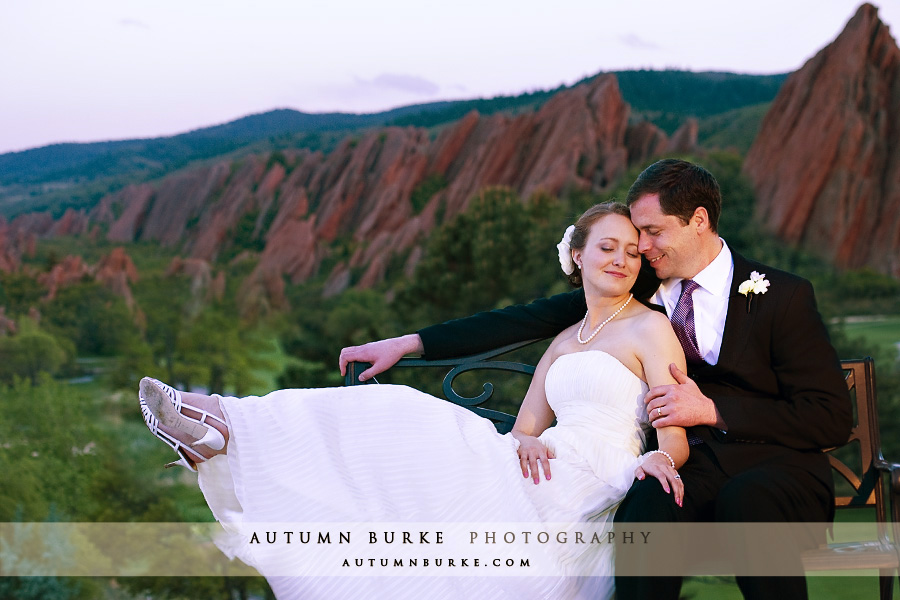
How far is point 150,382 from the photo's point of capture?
96.4 inches

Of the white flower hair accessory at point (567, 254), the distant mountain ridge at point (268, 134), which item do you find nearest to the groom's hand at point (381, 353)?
the white flower hair accessory at point (567, 254)

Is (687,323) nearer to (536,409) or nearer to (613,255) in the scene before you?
(613,255)

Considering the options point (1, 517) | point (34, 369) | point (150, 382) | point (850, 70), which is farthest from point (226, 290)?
point (150, 382)

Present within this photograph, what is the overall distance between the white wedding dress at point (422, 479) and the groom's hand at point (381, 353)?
209 mm

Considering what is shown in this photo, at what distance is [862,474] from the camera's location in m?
2.73

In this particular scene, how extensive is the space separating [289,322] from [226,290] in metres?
3.64

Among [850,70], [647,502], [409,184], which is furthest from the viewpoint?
[409,184]

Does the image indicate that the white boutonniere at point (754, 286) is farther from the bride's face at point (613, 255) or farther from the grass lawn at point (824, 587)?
the grass lawn at point (824, 587)

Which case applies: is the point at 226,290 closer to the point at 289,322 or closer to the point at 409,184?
the point at 289,322

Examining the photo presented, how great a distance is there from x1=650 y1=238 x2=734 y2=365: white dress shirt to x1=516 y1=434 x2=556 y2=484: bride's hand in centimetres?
58

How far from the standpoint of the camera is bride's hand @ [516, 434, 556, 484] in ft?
8.12

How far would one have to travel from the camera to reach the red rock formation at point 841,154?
22359mm

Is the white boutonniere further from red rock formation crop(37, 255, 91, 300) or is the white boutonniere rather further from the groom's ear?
red rock formation crop(37, 255, 91, 300)

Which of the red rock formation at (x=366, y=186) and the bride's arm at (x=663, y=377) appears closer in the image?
the bride's arm at (x=663, y=377)
